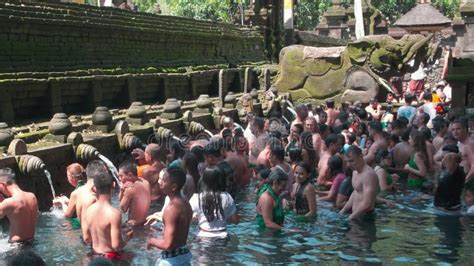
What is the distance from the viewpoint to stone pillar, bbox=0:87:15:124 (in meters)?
13.1

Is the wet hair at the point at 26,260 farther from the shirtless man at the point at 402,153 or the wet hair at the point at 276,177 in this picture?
the shirtless man at the point at 402,153

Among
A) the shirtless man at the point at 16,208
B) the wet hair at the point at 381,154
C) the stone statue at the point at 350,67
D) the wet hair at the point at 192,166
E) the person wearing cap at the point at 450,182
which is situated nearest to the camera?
the shirtless man at the point at 16,208

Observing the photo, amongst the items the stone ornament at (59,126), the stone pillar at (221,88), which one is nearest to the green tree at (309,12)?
the stone pillar at (221,88)

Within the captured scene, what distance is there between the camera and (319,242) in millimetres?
8625

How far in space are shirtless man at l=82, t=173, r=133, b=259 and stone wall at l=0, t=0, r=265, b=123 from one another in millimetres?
7202

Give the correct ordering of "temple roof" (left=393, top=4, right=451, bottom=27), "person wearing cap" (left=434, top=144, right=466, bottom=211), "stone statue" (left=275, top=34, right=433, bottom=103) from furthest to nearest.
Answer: "temple roof" (left=393, top=4, right=451, bottom=27), "stone statue" (left=275, top=34, right=433, bottom=103), "person wearing cap" (left=434, top=144, right=466, bottom=211)

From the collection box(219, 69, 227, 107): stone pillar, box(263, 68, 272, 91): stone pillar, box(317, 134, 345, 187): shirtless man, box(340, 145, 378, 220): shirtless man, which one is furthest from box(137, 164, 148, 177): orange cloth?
box(263, 68, 272, 91): stone pillar

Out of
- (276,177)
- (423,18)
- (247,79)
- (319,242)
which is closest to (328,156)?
(319,242)

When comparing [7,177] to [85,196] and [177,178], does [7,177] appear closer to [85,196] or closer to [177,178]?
[85,196]

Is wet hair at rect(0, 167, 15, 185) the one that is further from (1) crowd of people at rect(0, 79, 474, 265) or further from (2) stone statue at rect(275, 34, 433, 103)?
(2) stone statue at rect(275, 34, 433, 103)

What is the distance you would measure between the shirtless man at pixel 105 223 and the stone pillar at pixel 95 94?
32.2 ft

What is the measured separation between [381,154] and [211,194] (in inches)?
211

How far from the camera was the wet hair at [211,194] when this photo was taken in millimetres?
7277

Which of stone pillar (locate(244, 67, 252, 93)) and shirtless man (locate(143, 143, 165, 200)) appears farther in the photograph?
stone pillar (locate(244, 67, 252, 93))
